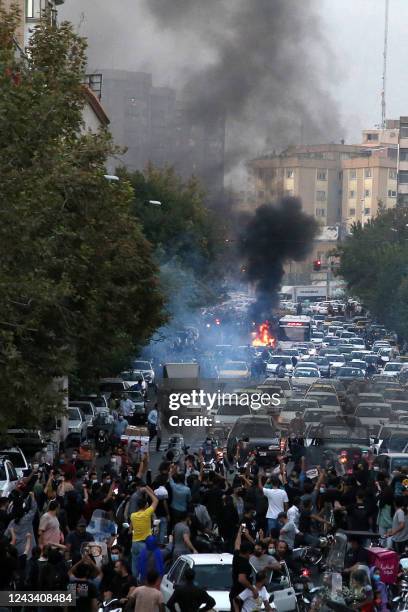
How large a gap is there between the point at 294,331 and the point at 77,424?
134ft

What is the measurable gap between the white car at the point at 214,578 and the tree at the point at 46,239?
15.5 ft

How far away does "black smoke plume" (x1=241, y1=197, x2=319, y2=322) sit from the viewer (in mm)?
83812

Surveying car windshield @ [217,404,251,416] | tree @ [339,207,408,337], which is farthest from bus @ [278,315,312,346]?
car windshield @ [217,404,251,416]

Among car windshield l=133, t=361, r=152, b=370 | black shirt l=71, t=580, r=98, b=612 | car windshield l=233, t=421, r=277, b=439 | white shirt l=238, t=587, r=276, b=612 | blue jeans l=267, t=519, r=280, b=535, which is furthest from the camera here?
car windshield l=133, t=361, r=152, b=370

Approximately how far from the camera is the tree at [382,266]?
91100mm

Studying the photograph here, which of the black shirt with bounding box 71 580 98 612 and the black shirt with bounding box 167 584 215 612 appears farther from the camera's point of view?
the black shirt with bounding box 71 580 98 612

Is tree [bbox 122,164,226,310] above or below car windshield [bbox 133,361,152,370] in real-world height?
above

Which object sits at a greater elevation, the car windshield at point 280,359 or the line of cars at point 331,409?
the car windshield at point 280,359

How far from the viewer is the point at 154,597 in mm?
15008

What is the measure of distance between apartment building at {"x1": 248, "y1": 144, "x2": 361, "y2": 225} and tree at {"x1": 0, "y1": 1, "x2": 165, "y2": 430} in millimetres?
46647

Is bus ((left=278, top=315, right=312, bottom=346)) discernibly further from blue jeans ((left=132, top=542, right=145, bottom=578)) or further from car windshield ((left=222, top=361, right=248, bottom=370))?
blue jeans ((left=132, top=542, right=145, bottom=578))

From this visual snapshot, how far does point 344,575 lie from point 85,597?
3.12 m

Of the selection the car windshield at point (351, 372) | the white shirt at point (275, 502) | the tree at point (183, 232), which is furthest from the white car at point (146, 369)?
the white shirt at point (275, 502)

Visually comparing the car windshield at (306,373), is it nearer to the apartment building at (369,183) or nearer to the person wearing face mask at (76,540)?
the person wearing face mask at (76,540)
